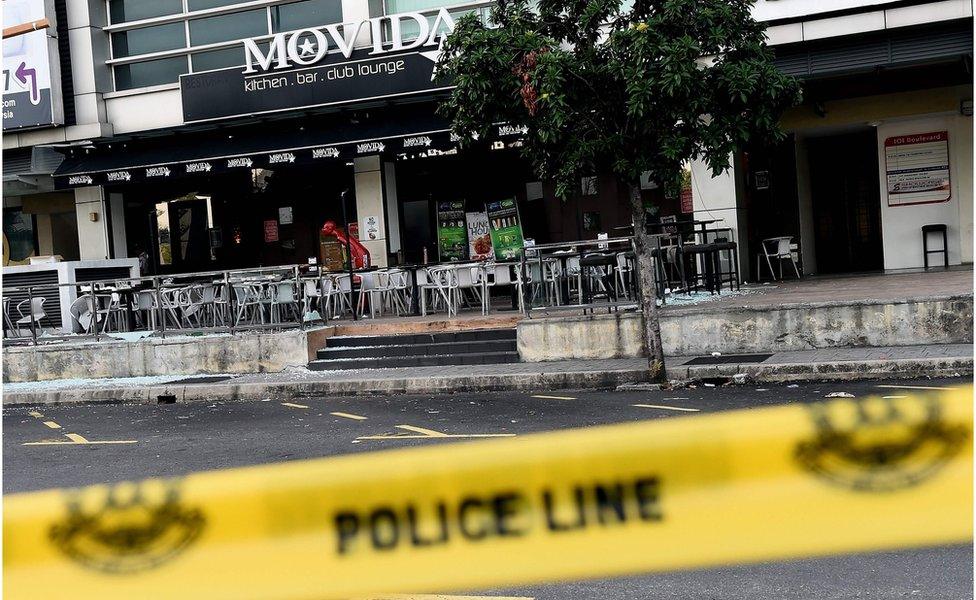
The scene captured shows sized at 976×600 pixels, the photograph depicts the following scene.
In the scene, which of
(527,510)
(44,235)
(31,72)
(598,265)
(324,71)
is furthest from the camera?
(44,235)

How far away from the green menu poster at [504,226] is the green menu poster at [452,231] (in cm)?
58

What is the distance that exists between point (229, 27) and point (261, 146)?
3.17 m

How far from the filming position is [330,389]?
511 inches

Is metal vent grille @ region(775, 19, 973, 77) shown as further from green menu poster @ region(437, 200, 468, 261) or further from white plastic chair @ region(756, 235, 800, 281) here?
green menu poster @ region(437, 200, 468, 261)

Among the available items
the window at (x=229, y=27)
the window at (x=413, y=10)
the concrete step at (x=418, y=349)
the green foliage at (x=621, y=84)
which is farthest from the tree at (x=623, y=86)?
the window at (x=229, y=27)

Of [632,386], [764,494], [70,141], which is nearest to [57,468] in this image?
[632,386]

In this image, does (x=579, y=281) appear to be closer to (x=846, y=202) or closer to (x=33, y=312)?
(x=33, y=312)

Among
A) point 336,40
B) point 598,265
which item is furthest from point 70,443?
point 336,40

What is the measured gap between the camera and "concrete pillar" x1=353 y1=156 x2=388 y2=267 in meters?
20.2

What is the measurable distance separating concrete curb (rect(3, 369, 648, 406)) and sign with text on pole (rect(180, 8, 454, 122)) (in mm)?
7215

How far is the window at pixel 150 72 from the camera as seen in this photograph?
21.3 meters

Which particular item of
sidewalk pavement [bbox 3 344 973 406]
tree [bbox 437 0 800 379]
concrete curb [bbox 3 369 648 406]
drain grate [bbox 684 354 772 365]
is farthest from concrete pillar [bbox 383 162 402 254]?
drain grate [bbox 684 354 772 365]

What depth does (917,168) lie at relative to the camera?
61.7ft

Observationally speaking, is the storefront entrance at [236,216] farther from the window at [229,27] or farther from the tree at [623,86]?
the tree at [623,86]
